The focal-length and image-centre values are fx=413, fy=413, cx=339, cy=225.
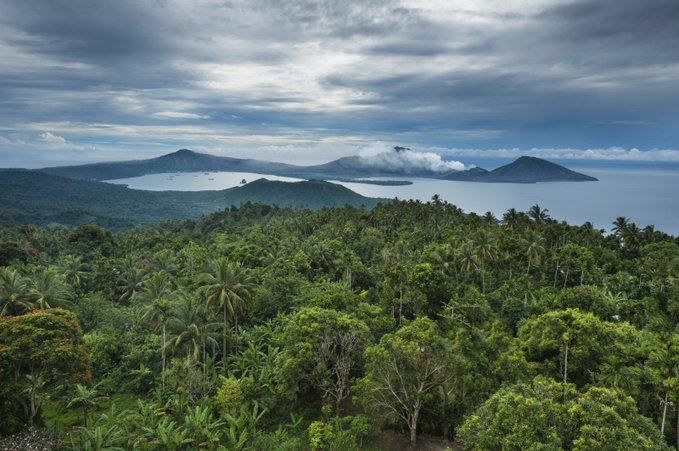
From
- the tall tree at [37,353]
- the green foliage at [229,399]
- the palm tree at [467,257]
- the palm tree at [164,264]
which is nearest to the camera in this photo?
the tall tree at [37,353]

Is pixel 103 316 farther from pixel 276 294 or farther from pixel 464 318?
pixel 464 318

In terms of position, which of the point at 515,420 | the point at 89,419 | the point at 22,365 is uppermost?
the point at 515,420

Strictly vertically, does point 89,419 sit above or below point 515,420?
below

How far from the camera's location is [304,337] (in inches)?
1155

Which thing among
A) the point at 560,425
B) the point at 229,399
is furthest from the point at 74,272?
the point at 560,425

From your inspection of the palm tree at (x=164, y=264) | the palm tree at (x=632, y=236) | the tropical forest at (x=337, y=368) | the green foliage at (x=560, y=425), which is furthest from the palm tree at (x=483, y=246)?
the palm tree at (x=164, y=264)

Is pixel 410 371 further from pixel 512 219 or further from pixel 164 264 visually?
pixel 512 219

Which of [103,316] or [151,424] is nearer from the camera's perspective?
[151,424]

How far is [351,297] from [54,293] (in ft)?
95.8

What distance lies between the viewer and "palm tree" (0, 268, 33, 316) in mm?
35844

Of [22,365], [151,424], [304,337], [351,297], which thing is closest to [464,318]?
[351,297]

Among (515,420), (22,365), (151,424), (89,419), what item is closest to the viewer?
(515,420)

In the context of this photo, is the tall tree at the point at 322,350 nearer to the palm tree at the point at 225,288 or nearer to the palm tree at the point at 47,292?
the palm tree at the point at 225,288

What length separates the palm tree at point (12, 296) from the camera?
35.8 meters
